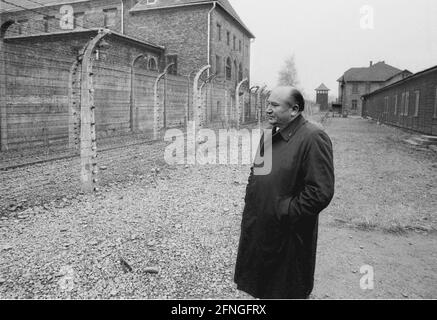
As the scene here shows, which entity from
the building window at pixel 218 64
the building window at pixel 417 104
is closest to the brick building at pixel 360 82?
the building window at pixel 218 64

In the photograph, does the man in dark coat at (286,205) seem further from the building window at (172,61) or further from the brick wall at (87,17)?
the brick wall at (87,17)

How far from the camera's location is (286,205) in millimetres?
2287

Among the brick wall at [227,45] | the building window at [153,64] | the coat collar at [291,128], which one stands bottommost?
the coat collar at [291,128]

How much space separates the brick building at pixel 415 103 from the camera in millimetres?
18594

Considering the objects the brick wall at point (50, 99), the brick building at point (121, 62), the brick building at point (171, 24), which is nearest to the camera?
the brick wall at point (50, 99)

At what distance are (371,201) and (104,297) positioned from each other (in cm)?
491

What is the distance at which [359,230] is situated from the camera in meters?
5.00

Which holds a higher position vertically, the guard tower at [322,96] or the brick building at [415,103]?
the guard tower at [322,96]

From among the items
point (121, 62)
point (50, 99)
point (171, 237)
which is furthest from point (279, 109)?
point (121, 62)

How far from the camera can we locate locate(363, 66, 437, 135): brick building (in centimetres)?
1859

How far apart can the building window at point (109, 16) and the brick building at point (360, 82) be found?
49494 millimetres

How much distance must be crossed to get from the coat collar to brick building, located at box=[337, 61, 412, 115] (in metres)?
71.0
